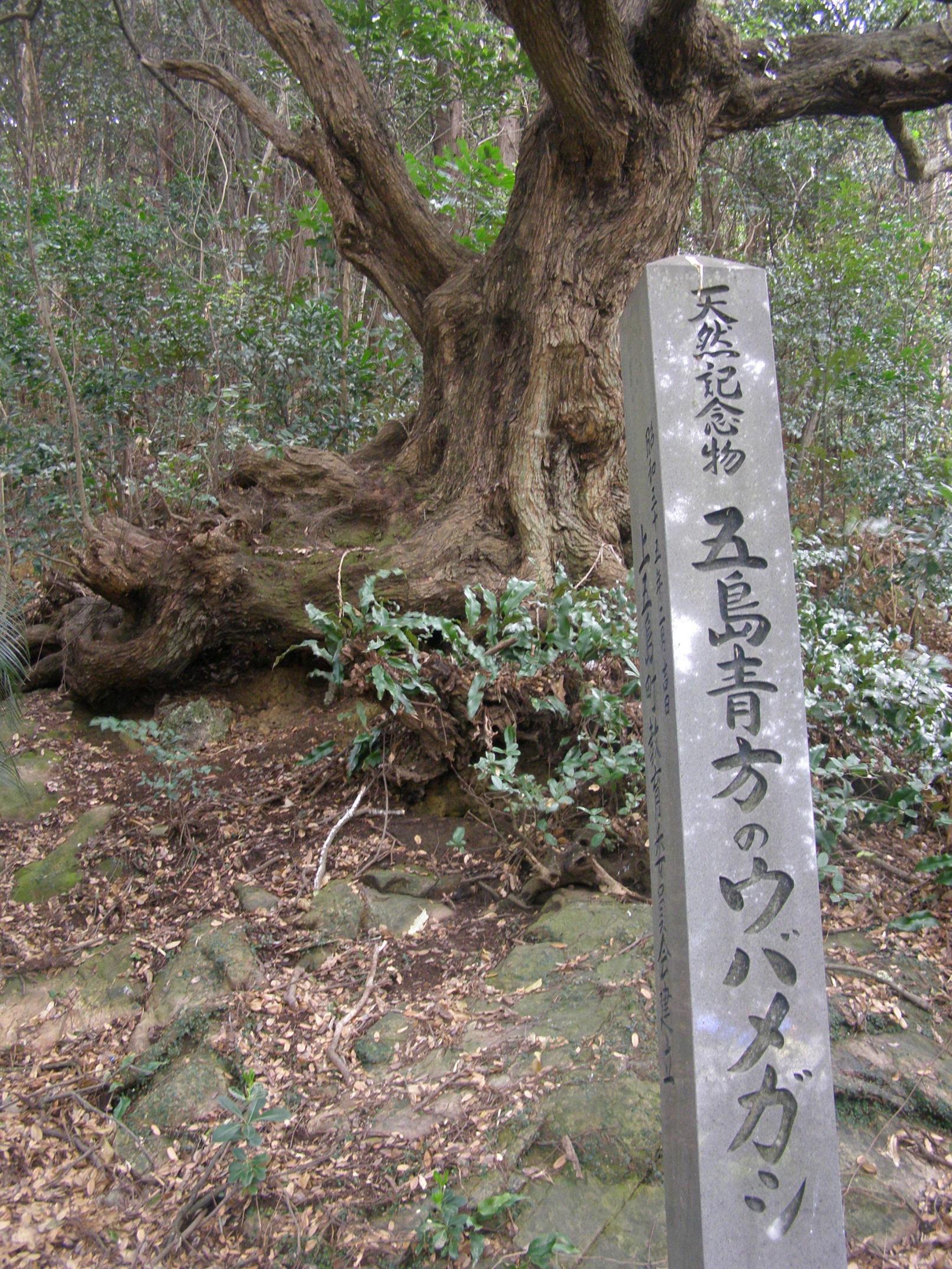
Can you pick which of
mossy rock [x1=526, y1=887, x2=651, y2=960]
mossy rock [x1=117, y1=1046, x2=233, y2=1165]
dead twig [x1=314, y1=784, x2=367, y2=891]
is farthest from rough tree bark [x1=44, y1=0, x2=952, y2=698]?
mossy rock [x1=117, y1=1046, x2=233, y2=1165]

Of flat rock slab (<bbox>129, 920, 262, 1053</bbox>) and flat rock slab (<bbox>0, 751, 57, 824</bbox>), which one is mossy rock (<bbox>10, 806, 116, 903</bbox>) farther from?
flat rock slab (<bbox>129, 920, 262, 1053</bbox>)

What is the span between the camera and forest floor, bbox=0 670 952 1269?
8.15 ft

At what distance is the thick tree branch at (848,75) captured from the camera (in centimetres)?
559

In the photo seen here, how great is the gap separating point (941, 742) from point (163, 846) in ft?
11.4

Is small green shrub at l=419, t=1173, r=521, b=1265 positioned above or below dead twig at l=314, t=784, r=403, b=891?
below

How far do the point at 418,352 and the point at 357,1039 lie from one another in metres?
6.84

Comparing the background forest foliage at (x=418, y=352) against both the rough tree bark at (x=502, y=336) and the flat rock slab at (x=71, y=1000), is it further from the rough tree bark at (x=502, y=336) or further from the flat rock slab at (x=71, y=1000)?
the flat rock slab at (x=71, y=1000)

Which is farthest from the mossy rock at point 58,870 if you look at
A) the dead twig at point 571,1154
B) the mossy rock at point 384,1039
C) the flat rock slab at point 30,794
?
the dead twig at point 571,1154

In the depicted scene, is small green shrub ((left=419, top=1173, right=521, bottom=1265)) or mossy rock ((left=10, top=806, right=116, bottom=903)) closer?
small green shrub ((left=419, top=1173, right=521, bottom=1265))

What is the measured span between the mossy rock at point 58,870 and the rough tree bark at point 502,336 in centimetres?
108

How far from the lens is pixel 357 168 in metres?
5.59

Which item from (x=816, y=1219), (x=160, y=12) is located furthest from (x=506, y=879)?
(x=160, y=12)

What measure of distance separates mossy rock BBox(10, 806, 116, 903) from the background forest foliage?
2054 millimetres

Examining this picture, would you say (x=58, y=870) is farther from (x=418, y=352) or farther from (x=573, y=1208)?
(x=418, y=352)
